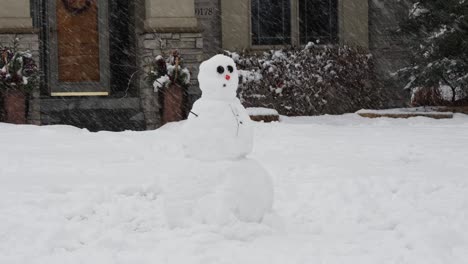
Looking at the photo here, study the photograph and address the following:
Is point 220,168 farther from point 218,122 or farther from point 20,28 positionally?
point 20,28

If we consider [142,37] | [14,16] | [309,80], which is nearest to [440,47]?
[309,80]

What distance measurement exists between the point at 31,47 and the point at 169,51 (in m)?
2.19

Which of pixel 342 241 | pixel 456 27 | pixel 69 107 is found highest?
pixel 456 27

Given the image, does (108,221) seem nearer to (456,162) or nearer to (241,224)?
(241,224)

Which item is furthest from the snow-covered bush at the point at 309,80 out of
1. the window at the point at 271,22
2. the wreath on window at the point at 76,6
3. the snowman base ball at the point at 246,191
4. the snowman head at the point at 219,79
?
the snowman base ball at the point at 246,191

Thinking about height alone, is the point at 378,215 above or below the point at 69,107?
below

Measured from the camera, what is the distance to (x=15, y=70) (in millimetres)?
9492

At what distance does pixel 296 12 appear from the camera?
39.9 ft

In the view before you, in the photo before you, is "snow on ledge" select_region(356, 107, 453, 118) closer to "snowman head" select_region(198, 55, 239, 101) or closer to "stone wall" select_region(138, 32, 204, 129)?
"stone wall" select_region(138, 32, 204, 129)

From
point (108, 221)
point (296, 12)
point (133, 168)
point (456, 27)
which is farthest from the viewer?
point (296, 12)

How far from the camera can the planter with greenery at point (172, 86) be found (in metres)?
9.76

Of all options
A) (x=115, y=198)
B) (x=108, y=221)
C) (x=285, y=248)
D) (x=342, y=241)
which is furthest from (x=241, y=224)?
(x=115, y=198)

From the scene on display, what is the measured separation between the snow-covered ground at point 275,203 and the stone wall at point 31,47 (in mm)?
2114

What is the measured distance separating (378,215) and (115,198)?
2.00 m
